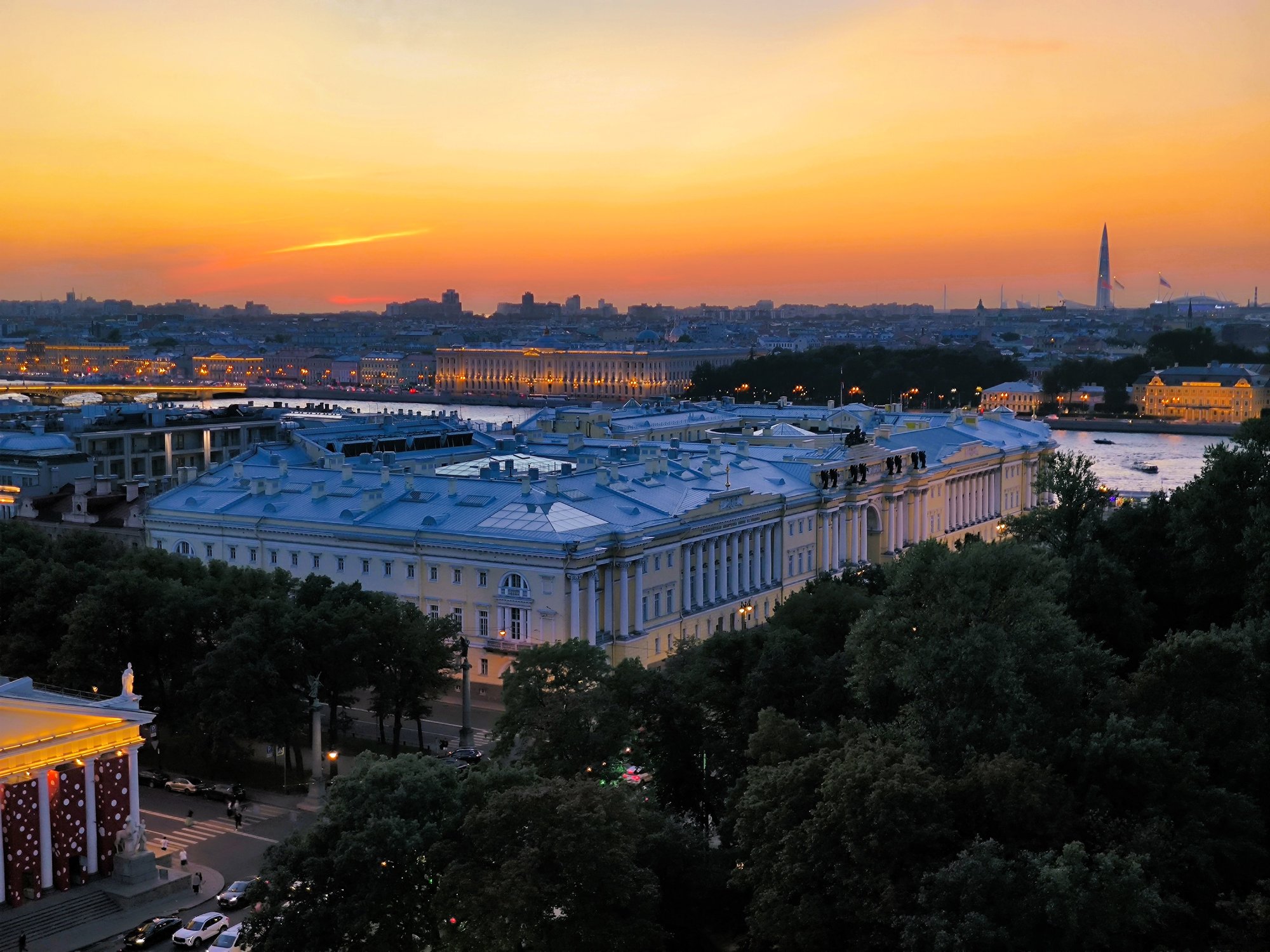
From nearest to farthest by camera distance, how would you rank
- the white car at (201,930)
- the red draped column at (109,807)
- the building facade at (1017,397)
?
the white car at (201,930) < the red draped column at (109,807) < the building facade at (1017,397)

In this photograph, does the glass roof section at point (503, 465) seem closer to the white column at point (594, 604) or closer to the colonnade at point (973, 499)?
the white column at point (594, 604)

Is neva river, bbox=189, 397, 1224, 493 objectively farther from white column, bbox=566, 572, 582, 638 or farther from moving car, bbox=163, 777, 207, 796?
moving car, bbox=163, 777, 207, 796

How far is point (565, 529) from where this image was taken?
28.6 metres

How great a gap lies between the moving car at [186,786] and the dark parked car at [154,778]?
100 millimetres

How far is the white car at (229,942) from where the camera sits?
15.8m

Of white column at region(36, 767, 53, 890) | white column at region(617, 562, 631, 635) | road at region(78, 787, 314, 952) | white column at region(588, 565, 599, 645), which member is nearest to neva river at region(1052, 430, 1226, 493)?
white column at region(617, 562, 631, 635)

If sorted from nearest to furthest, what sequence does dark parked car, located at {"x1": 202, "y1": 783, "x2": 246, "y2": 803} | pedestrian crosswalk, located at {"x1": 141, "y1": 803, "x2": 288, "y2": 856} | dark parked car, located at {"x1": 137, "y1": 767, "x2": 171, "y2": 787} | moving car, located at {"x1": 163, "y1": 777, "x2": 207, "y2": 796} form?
pedestrian crosswalk, located at {"x1": 141, "y1": 803, "x2": 288, "y2": 856} → dark parked car, located at {"x1": 202, "y1": 783, "x2": 246, "y2": 803} → moving car, located at {"x1": 163, "y1": 777, "x2": 207, "y2": 796} → dark parked car, located at {"x1": 137, "y1": 767, "x2": 171, "y2": 787}

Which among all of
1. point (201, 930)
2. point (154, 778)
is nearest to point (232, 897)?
point (201, 930)

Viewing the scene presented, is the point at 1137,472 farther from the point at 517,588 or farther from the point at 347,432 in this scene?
the point at 517,588

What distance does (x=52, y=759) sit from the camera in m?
18.0

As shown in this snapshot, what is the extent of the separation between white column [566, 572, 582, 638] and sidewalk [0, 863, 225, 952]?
34.2 ft

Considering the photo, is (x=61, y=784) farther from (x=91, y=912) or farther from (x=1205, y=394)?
(x=1205, y=394)

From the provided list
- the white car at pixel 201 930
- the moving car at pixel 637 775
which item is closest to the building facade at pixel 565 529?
the moving car at pixel 637 775

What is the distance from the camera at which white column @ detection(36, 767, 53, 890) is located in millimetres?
17828
